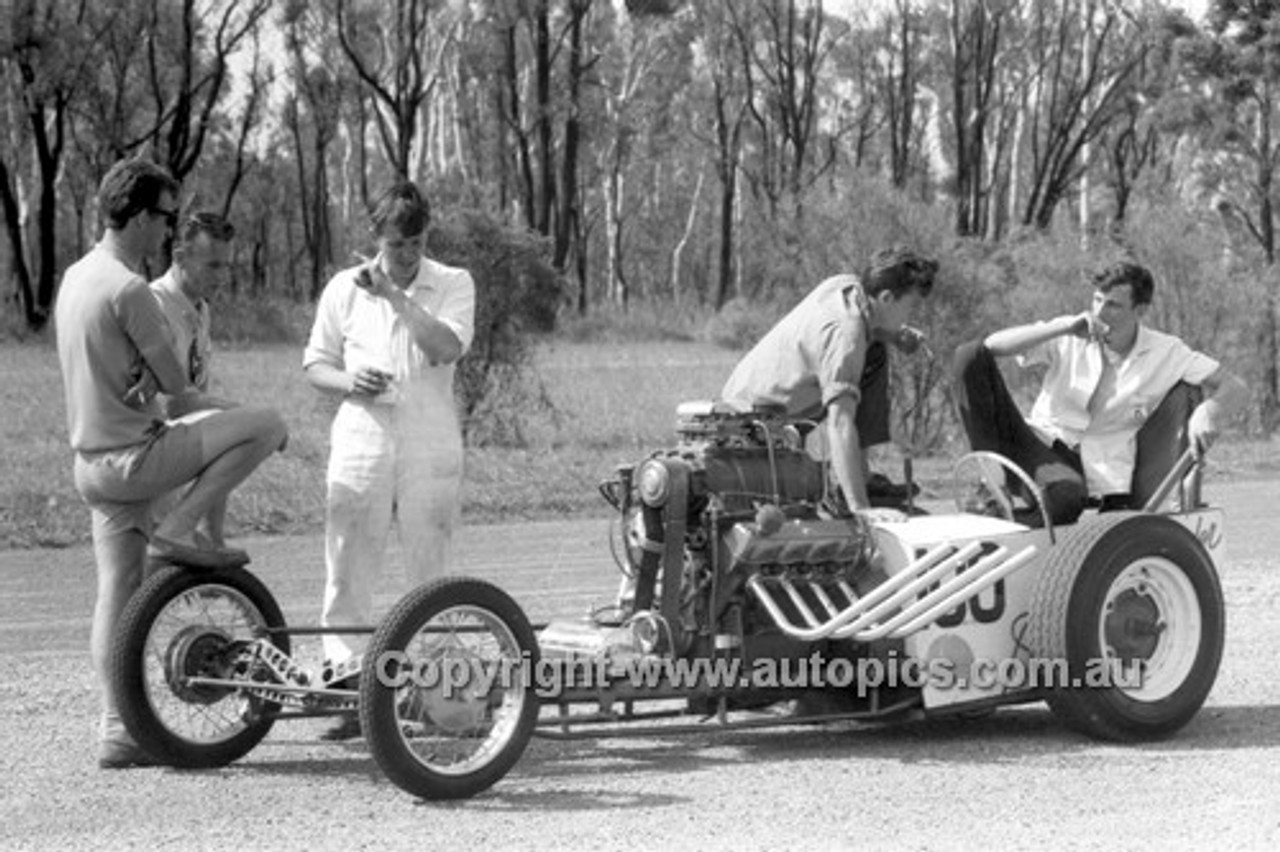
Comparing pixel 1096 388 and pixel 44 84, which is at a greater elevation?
pixel 44 84

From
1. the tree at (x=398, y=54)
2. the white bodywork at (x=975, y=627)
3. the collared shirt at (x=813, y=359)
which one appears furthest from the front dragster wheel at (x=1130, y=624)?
the tree at (x=398, y=54)

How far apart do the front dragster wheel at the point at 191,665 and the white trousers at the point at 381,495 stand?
0.42 meters

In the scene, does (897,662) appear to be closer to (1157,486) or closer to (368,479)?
(1157,486)

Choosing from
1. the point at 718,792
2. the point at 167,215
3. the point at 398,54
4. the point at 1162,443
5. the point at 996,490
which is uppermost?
the point at 398,54

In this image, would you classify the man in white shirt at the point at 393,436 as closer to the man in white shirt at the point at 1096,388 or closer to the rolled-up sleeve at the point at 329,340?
the rolled-up sleeve at the point at 329,340

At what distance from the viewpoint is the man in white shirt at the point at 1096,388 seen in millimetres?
8484

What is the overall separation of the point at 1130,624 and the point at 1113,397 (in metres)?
1.07

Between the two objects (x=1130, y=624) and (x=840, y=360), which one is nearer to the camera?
(x=840, y=360)

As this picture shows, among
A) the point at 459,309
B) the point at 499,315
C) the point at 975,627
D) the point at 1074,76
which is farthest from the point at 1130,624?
the point at 1074,76

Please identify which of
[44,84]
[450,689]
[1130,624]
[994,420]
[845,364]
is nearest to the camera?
[450,689]

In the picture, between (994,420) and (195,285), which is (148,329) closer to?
(195,285)

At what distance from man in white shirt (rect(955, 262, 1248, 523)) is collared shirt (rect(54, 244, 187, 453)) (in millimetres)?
3131

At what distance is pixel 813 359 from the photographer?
792 cm

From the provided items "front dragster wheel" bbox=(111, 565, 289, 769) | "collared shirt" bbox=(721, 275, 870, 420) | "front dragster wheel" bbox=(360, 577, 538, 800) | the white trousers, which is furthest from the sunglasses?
"collared shirt" bbox=(721, 275, 870, 420)
